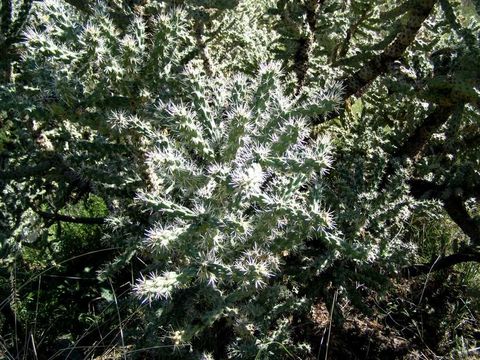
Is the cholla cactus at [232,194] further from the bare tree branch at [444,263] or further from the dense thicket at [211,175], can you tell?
the bare tree branch at [444,263]

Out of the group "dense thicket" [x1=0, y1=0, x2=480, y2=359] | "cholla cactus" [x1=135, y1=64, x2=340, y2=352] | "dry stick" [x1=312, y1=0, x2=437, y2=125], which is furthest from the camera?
"dry stick" [x1=312, y1=0, x2=437, y2=125]

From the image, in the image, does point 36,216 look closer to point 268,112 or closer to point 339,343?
point 268,112

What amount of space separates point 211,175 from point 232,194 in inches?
4.9

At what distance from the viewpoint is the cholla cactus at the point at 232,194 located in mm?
1825

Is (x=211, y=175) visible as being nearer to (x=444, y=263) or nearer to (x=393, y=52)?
(x=393, y=52)

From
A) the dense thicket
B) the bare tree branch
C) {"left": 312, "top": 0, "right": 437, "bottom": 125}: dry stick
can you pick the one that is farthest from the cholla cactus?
the bare tree branch

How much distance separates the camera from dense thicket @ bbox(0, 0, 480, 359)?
195cm

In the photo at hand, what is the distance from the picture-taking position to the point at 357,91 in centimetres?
292

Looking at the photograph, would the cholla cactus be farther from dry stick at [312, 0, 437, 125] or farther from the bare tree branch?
the bare tree branch

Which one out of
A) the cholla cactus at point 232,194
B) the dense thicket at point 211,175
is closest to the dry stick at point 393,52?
the dense thicket at point 211,175

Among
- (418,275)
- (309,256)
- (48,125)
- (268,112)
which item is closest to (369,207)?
(309,256)

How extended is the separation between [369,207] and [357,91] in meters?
0.83

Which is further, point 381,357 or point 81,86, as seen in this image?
point 381,357

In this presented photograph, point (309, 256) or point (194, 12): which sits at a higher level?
point (194, 12)
